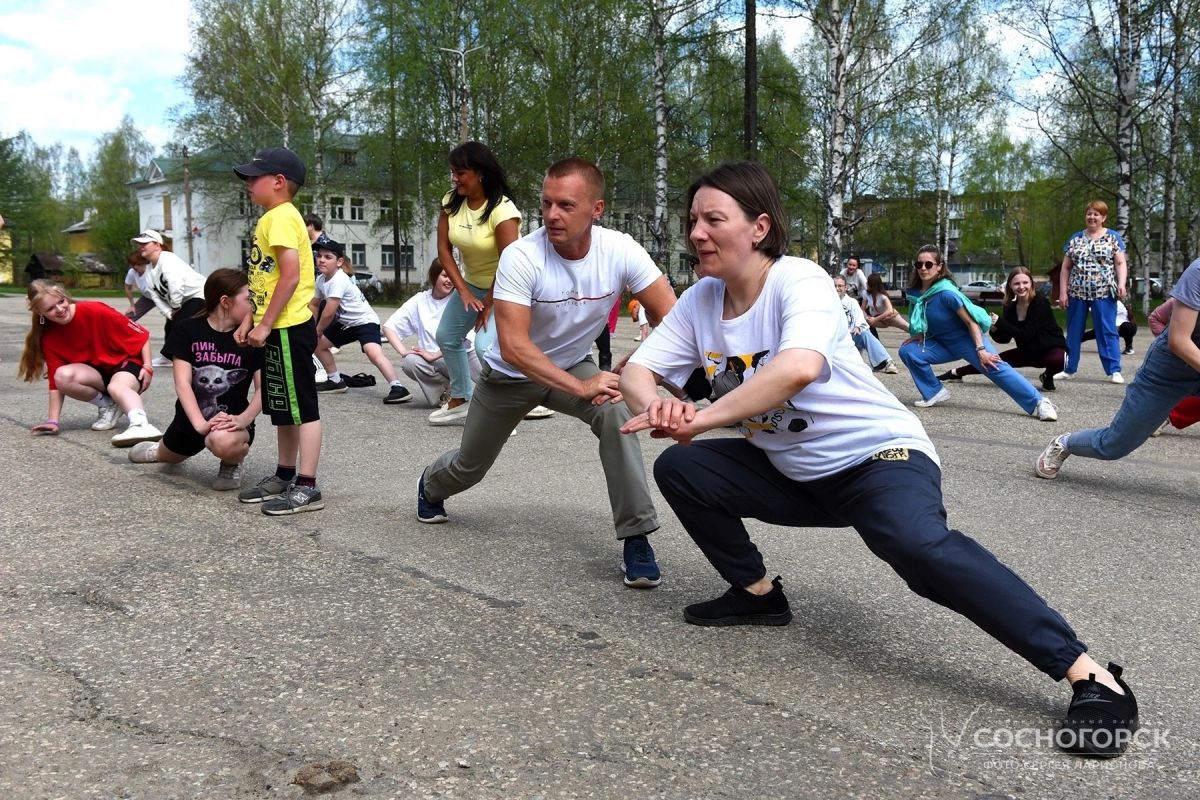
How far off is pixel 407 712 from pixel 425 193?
45.6 meters

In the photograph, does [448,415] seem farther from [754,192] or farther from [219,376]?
[754,192]

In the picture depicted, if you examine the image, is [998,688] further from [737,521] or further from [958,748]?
[737,521]

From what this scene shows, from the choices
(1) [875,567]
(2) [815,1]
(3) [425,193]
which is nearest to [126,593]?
(1) [875,567]

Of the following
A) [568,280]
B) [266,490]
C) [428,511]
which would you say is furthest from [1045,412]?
[266,490]

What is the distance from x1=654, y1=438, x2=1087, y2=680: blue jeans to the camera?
2.86 meters

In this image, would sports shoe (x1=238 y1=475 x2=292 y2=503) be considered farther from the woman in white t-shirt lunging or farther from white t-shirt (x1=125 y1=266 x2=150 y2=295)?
white t-shirt (x1=125 y1=266 x2=150 y2=295)

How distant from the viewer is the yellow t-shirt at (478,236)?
714 centimetres

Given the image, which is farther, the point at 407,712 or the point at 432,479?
the point at 432,479

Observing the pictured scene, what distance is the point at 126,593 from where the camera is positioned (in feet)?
13.1

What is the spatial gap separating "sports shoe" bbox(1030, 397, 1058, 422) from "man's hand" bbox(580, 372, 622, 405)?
591cm

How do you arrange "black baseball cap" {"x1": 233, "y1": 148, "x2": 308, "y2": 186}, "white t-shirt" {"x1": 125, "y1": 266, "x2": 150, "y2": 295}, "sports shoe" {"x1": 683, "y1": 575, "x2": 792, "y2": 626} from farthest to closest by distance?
1. "white t-shirt" {"x1": 125, "y1": 266, "x2": 150, "y2": 295}
2. "black baseball cap" {"x1": 233, "y1": 148, "x2": 308, "y2": 186}
3. "sports shoe" {"x1": 683, "y1": 575, "x2": 792, "y2": 626}

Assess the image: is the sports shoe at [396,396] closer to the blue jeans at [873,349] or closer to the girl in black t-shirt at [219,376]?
the girl in black t-shirt at [219,376]

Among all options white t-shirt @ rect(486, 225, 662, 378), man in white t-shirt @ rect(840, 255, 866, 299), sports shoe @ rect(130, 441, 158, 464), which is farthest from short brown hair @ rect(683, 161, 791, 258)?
man in white t-shirt @ rect(840, 255, 866, 299)

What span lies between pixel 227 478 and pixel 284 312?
4.08 ft
